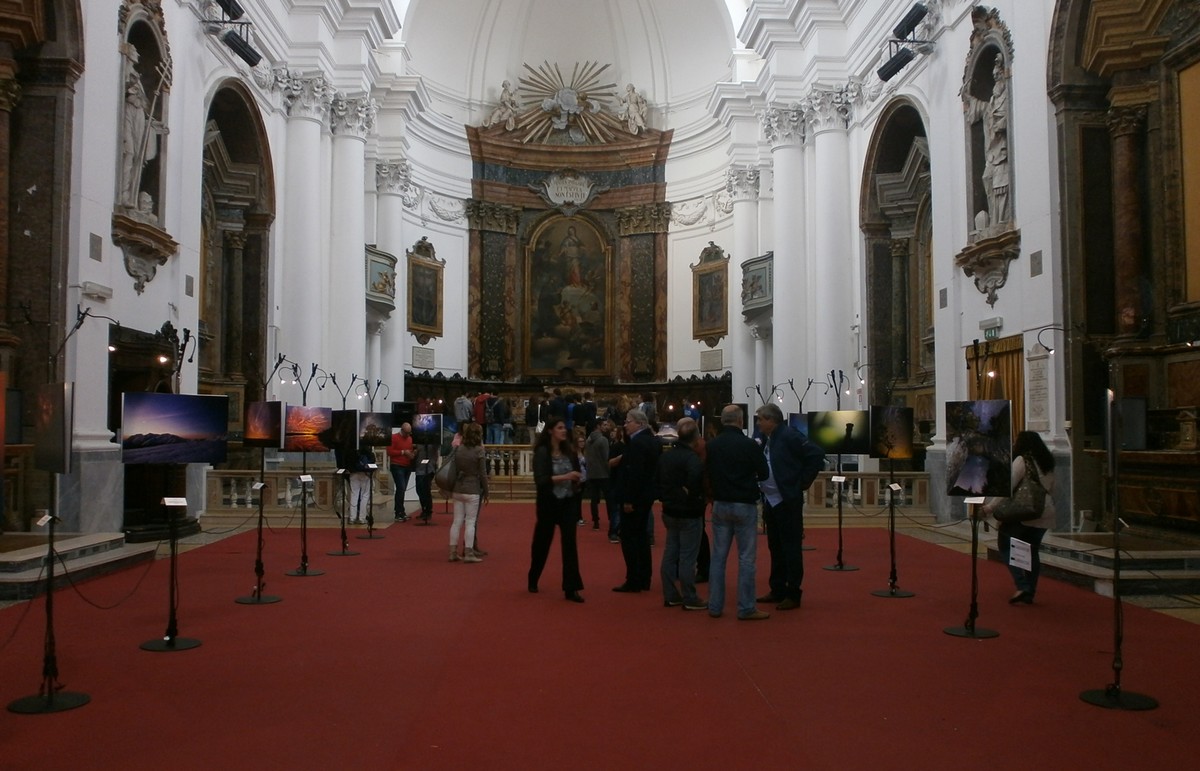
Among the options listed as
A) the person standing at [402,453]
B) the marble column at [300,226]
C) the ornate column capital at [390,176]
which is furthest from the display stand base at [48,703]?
the ornate column capital at [390,176]

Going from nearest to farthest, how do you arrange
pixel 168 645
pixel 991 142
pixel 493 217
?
1. pixel 168 645
2. pixel 991 142
3. pixel 493 217

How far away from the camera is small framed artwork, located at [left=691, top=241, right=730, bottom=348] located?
2934cm

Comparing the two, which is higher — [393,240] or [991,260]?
[393,240]

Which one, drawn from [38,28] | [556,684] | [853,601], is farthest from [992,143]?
[38,28]

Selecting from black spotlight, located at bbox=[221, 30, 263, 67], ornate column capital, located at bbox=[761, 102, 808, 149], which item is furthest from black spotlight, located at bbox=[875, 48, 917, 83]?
black spotlight, located at bbox=[221, 30, 263, 67]

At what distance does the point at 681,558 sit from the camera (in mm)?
8172

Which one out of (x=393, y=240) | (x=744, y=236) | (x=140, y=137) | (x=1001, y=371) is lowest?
(x=1001, y=371)

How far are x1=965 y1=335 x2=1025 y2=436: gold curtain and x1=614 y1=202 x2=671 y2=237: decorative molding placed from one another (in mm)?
17592

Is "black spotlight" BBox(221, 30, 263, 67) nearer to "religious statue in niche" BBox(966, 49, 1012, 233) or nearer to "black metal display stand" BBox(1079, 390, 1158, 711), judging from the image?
"religious statue in niche" BBox(966, 49, 1012, 233)

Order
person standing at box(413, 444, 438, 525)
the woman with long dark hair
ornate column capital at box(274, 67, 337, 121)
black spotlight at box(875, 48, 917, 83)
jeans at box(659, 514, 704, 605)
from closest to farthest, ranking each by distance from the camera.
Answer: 1. jeans at box(659, 514, 704, 605)
2. the woman with long dark hair
3. person standing at box(413, 444, 438, 525)
4. black spotlight at box(875, 48, 917, 83)
5. ornate column capital at box(274, 67, 337, 121)

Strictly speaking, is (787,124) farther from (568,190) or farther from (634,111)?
(568,190)

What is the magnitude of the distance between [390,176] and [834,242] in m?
12.9

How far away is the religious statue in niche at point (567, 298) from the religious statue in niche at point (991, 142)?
1817 cm

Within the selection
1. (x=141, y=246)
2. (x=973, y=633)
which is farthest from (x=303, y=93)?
(x=973, y=633)
